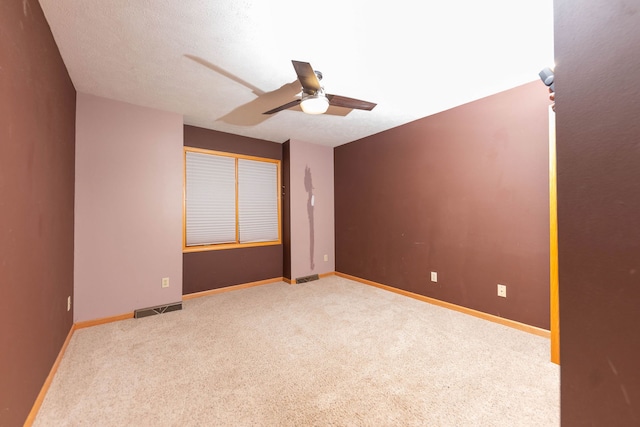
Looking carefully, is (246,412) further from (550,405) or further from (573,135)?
(573,135)

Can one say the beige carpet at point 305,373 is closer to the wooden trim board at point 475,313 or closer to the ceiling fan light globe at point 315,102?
the wooden trim board at point 475,313

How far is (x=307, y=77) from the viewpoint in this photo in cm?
206

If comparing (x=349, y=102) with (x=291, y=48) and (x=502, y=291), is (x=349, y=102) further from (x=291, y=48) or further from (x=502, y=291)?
(x=502, y=291)

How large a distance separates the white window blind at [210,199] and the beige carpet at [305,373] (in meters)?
1.40

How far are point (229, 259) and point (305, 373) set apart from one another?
8.93 ft

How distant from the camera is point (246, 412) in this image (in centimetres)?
160

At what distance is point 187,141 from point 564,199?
4.37m

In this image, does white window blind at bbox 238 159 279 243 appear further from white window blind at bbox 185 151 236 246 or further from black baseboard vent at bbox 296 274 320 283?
black baseboard vent at bbox 296 274 320 283

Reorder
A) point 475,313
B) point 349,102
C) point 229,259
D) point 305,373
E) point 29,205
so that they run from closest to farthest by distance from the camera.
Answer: point 29,205 < point 305,373 < point 349,102 < point 475,313 < point 229,259

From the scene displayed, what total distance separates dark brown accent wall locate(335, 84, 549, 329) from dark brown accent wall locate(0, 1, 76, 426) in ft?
12.8

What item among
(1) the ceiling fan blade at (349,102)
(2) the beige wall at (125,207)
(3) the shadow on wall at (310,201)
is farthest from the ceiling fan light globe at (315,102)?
(3) the shadow on wall at (310,201)

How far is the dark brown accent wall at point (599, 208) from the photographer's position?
59cm

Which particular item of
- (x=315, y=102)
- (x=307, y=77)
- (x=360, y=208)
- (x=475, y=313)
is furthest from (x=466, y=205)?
(x=307, y=77)

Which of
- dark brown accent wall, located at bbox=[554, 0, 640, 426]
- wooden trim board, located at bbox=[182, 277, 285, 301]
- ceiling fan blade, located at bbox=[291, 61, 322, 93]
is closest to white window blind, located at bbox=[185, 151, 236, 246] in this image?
wooden trim board, located at bbox=[182, 277, 285, 301]
